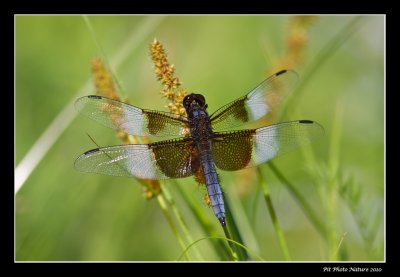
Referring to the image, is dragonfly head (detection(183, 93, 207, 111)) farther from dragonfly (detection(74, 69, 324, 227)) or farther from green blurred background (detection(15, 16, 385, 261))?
green blurred background (detection(15, 16, 385, 261))

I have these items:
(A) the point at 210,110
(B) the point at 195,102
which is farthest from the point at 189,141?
(A) the point at 210,110

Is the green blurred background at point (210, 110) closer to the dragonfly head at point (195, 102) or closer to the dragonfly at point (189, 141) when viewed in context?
the dragonfly at point (189, 141)

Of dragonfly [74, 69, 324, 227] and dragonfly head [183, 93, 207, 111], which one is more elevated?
dragonfly head [183, 93, 207, 111]

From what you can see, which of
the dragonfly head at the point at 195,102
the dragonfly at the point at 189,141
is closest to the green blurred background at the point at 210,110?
the dragonfly at the point at 189,141

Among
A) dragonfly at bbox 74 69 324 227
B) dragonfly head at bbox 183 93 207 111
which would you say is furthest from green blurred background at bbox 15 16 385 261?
dragonfly head at bbox 183 93 207 111

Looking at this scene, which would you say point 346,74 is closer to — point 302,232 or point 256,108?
point 302,232
